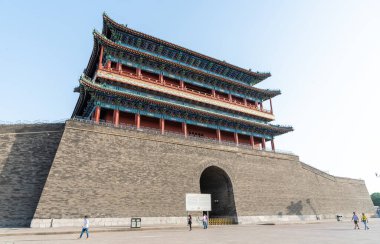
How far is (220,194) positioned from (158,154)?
26.0ft

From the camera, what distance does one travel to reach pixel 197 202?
60.7 ft

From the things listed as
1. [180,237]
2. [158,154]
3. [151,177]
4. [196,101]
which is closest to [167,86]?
[196,101]

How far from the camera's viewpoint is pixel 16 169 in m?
17.2

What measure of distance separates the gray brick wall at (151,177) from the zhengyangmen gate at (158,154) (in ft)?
0.22

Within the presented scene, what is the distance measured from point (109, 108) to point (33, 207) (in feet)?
31.0

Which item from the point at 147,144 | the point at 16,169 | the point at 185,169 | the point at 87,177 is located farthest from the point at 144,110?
the point at 16,169

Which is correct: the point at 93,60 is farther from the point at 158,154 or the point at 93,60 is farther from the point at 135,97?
the point at 158,154

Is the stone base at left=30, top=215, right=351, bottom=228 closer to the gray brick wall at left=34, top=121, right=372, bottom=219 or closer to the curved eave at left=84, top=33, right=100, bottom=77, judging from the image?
the gray brick wall at left=34, top=121, right=372, bottom=219

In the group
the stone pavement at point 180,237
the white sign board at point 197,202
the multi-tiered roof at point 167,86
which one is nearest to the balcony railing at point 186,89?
the multi-tiered roof at point 167,86

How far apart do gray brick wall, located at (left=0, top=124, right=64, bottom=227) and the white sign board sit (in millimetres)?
9790

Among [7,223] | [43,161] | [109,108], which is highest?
[109,108]

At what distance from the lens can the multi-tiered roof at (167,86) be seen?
76.6ft

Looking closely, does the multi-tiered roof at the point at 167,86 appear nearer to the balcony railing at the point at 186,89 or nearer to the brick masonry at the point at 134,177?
the balcony railing at the point at 186,89

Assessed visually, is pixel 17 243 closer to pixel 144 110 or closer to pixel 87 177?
pixel 87 177
